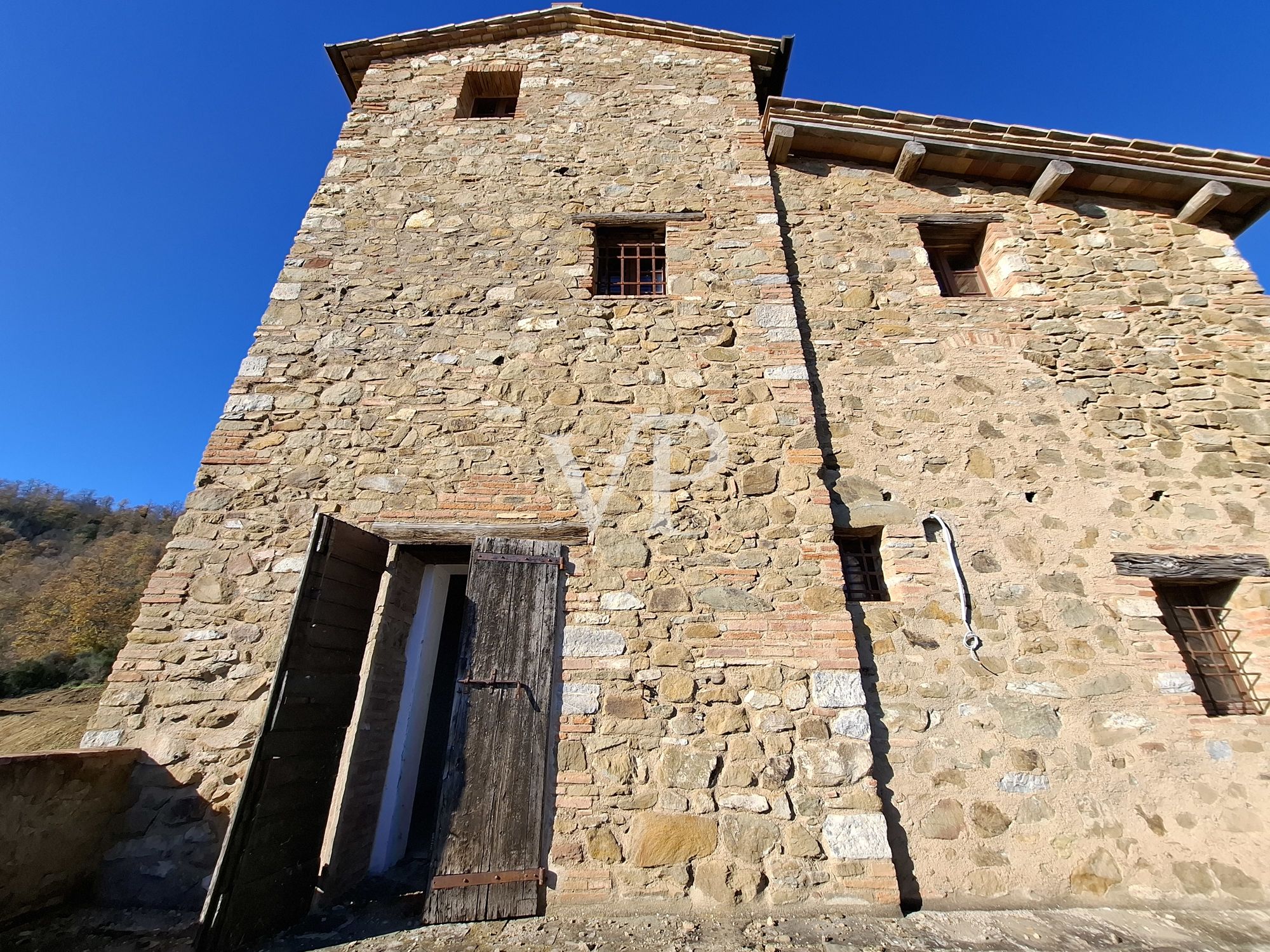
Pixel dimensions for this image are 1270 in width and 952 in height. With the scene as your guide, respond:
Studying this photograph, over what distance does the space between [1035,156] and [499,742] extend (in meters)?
7.48

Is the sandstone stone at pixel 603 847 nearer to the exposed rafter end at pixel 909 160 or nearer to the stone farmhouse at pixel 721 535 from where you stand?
the stone farmhouse at pixel 721 535

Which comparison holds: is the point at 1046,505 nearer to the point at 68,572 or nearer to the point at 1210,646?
the point at 1210,646

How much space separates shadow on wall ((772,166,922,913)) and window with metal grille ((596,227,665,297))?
1.27 meters

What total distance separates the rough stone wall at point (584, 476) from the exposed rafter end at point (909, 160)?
153 centimetres

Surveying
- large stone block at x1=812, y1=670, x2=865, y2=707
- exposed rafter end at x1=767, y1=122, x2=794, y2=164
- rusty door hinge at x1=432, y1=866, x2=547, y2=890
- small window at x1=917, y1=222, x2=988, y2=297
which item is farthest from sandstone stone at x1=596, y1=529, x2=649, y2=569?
exposed rafter end at x1=767, y1=122, x2=794, y2=164

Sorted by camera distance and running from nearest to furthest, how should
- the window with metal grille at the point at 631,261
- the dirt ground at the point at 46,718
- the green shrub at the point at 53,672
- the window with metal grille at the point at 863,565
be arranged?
the window with metal grille at the point at 863,565 → the window with metal grille at the point at 631,261 → the dirt ground at the point at 46,718 → the green shrub at the point at 53,672

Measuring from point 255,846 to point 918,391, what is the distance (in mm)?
5694

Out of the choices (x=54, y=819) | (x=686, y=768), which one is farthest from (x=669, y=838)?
(x=54, y=819)

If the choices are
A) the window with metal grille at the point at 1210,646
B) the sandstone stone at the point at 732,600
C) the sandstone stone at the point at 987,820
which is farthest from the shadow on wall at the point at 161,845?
the window with metal grille at the point at 1210,646

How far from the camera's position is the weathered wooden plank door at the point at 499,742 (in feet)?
10.4

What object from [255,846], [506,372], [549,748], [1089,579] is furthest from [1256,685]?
[255,846]

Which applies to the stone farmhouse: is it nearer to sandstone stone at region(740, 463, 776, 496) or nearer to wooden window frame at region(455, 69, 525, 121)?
sandstone stone at region(740, 463, 776, 496)

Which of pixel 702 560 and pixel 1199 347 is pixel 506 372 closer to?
pixel 702 560

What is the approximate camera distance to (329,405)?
15.2 ft
